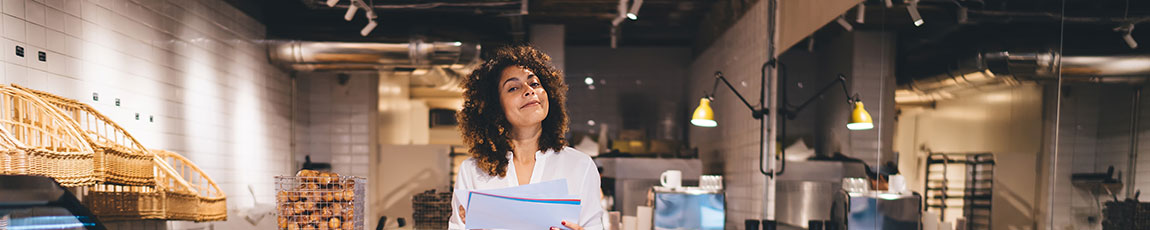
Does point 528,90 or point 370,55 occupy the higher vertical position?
point 370,55

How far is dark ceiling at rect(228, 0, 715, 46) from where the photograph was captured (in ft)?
14.8

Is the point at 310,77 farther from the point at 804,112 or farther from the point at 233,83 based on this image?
the point at 804,112

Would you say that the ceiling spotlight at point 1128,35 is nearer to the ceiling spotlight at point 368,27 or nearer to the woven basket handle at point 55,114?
the woven basket handle at point 55,114

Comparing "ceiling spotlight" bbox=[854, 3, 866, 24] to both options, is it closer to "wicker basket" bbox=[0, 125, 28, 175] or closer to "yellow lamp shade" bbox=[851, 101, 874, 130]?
"yellow lamp shade" bbox=[851, 101, 874, 130]

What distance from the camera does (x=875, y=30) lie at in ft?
8.25

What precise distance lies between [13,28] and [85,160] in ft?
1.94

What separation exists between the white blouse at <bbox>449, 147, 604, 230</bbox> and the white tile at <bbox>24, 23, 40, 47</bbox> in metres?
2.07

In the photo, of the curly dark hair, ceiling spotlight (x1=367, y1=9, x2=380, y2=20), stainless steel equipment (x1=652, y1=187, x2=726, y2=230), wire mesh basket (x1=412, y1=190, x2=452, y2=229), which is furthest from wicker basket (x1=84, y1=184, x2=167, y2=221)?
stainless steel equipment (x1=652, y1=187, x2=726, y2=230)

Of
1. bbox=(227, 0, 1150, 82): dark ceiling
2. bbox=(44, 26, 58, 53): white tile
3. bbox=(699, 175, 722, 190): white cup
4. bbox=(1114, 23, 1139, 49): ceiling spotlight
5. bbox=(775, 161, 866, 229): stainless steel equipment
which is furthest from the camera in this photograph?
bbox=(699, 175, 722, 190): white cup

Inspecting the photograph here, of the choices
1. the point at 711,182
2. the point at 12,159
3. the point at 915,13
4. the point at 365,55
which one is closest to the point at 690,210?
the point at 711,182

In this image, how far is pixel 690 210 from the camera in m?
3.83

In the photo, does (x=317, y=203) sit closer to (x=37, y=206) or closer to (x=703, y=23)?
(x=37, y=206)

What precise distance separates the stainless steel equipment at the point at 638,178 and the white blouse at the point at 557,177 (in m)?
→ 3.46

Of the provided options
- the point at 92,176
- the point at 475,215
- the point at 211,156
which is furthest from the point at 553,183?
the point at 211,156
